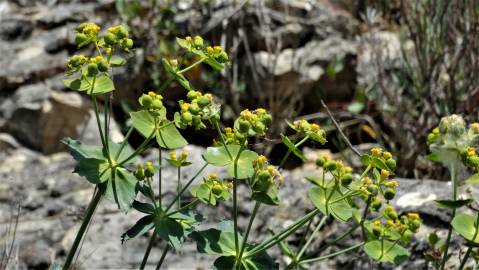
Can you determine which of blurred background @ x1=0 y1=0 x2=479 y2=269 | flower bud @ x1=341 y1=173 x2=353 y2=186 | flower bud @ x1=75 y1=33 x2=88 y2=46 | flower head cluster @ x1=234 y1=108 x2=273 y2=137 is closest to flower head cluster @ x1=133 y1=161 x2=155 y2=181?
flower head cluster @ x1=234 y1=108 x2=273 y2=137

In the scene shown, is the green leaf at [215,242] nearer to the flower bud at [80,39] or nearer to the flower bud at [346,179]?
the flower bud at [346,179]

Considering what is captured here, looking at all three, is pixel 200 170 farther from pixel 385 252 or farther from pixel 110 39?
pixel 385 252

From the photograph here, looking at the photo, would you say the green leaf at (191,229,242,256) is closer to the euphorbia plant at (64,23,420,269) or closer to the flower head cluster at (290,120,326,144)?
the euphorbia plant at (64,23,420,269)

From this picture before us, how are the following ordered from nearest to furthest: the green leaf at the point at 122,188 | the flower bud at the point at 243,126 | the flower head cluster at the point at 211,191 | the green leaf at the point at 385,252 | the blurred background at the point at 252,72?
the flower bud at the point at 243,126, the green leaf at the point at 122,188, the flower head cluster at the point at 211,191, the green leaf at the point at 385,252, the blurred background at the point at 252,72

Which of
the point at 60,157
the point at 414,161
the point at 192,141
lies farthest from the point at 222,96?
the point at 414,161

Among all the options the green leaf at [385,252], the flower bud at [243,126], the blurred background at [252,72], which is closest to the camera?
the flower bud at [243,126]

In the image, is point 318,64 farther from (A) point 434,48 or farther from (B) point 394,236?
(B) point 394,236

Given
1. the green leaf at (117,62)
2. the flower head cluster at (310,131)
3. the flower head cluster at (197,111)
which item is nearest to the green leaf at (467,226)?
the flower head cluster at (310,131)
